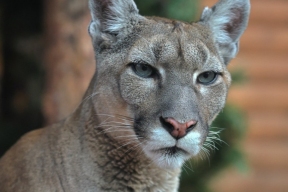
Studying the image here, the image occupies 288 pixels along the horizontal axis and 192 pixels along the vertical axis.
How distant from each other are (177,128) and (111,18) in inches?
46.6

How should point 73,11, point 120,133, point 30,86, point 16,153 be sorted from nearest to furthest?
point 120,133, point 16,153, point 73,11, point 30,86

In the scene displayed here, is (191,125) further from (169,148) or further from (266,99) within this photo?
(266,99)

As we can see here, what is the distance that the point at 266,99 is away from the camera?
11.4m

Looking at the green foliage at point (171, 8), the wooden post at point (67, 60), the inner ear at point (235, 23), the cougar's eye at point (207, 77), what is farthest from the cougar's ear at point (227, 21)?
the wooden post at point (67, 60)

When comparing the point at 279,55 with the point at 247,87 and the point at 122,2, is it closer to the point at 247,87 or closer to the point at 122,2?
the point at 247,87

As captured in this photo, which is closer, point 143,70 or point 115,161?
point 143,70

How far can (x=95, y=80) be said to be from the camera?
16.5 ft

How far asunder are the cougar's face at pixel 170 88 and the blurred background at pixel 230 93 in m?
0.77

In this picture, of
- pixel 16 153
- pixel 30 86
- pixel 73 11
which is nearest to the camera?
pixel 16 153

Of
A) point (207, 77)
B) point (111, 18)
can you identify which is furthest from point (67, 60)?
point (207, 77)

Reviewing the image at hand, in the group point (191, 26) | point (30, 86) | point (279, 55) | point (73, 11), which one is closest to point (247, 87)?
point (279, 55)

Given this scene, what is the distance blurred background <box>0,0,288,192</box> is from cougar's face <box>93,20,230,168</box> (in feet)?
2.51

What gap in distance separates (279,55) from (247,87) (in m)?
0.78

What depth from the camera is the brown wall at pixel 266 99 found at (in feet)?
37.0
